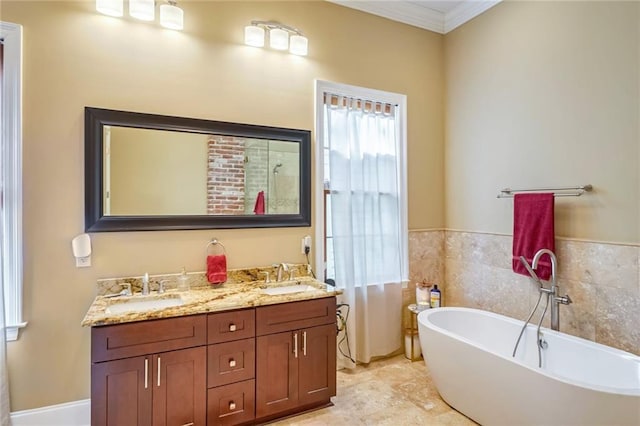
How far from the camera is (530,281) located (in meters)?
2.84

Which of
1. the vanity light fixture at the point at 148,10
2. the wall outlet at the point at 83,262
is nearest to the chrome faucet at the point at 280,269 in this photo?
the wall outlet at the point at 83,262

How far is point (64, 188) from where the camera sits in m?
2.27

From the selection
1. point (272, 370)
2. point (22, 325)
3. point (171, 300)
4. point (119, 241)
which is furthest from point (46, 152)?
point (272, 370)

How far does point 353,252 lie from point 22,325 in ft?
7.68

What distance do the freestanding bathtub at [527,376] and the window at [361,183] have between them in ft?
2.40

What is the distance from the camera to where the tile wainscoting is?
7.47 feet

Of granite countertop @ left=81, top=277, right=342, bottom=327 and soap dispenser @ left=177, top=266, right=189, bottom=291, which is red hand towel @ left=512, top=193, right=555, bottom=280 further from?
soap dispenser @ left=177, top=266, right=189, bottom=291

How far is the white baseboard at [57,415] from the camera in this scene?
7.19 feet

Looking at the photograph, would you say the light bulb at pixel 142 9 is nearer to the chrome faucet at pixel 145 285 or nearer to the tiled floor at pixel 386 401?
the chrome faucet at pixel 145 285

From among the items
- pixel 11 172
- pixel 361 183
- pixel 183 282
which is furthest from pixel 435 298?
pixel 11 172

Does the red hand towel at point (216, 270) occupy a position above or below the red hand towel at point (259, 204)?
below

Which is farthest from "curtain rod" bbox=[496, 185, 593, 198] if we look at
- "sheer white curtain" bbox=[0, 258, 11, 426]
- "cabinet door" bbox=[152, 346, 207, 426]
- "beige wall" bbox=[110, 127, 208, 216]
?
"sheer white curtain" bbox=[0, 258, 11, 426]

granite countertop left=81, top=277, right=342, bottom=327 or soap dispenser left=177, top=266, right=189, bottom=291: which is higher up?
soap dispenser left=177, top=266, right=189, bottom=291

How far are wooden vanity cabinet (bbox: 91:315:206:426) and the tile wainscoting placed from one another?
211 centimetres
